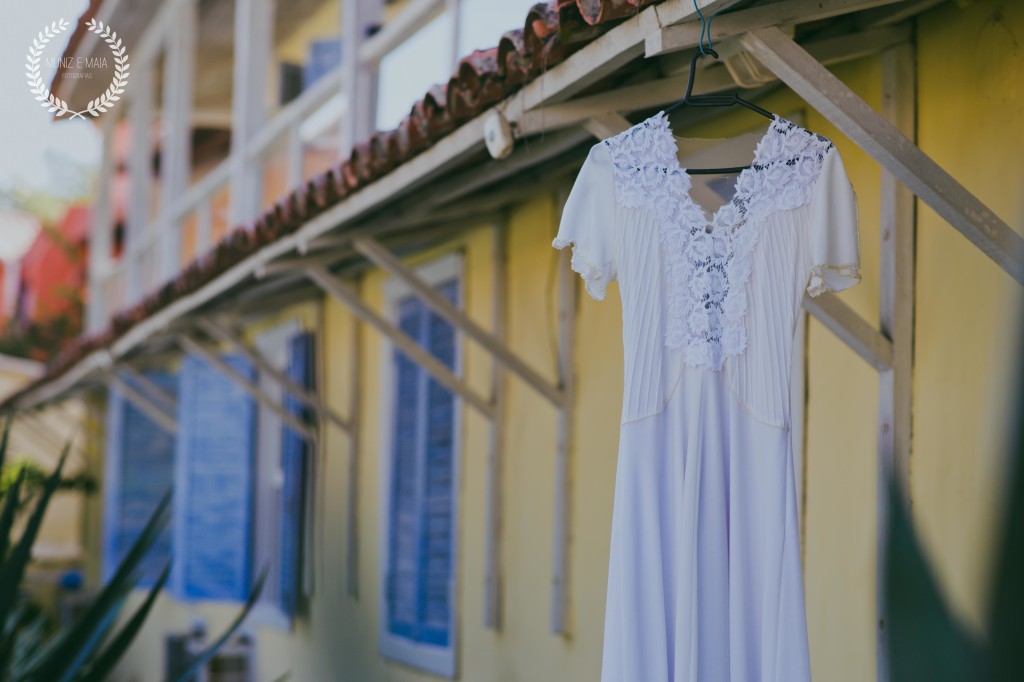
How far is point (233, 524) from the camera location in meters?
9.09

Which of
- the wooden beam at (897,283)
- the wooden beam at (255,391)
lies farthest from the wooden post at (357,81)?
the wooden beam at (897,283)

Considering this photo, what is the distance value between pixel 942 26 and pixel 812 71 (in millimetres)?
852

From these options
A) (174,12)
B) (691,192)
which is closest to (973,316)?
(691,192)

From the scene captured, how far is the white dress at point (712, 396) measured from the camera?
2352mm

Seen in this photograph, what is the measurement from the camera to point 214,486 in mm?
9234

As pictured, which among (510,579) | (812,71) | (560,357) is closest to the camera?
(812,71)

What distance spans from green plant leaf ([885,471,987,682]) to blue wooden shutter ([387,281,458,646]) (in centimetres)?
577

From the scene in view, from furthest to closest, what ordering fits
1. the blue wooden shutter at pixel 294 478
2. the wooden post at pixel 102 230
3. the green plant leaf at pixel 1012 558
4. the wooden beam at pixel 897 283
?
1. the wooden post at pixel 102 230
2. the blue wooden shutter at pixel 294 478
3. the wooden beam at pixel 897 283
4. the green plant leaf at pixel 1012 558

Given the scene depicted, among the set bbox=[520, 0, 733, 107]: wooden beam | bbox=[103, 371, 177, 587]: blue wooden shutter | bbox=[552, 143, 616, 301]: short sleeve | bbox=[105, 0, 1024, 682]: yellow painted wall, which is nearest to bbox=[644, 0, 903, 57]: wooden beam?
bbox=[520, 0, 733, 107]: wooden beam

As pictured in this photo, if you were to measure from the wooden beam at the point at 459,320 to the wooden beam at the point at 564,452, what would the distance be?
81 mm

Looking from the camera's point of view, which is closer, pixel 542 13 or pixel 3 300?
pixel 542 13

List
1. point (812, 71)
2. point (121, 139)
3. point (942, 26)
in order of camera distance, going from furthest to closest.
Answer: point (121, 139), point (942, 26), point (812, 71)

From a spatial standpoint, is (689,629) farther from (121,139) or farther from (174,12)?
(121,139)

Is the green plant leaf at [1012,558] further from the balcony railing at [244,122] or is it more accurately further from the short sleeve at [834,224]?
the balcony railing at [244,122]
